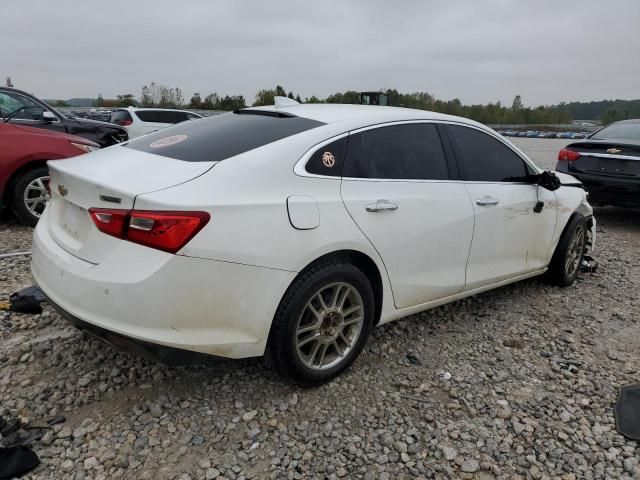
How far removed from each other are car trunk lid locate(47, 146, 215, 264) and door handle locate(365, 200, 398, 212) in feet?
2.92

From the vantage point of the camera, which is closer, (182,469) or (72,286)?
(182,469)

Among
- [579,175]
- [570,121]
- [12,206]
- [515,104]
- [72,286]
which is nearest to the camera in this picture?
[72,286]

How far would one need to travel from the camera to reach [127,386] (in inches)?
109

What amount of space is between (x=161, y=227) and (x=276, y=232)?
520mm

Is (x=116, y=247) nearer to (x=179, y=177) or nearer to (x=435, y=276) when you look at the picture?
(x=179, y=177)

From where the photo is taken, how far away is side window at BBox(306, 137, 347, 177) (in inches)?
→ 104

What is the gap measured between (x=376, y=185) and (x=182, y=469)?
1754mm

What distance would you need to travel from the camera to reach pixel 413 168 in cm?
316

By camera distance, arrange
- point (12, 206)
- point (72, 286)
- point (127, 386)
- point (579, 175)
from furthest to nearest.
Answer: point (579, 175) < point (12, 206) < point (127, 386) < point (72, 286)

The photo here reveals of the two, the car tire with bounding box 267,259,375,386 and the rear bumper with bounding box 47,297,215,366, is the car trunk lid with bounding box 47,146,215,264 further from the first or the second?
the car tire with bounding box 267,259,375,386

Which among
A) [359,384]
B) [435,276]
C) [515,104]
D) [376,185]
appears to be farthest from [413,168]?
[515,104]

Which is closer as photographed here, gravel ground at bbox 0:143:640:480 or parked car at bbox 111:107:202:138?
gravel ground at bbox 0:143:640:480

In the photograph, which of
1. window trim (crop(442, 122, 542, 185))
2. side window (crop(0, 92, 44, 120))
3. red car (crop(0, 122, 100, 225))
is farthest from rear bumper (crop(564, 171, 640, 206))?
side window (crop(0, 92, 44, 120))

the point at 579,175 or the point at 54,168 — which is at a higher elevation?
the point at 54,168
